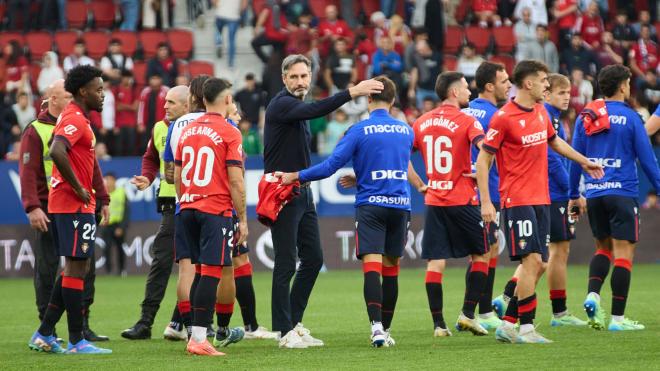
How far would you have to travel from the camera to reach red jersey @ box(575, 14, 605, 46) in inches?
1069

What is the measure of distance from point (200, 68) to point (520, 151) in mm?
17076

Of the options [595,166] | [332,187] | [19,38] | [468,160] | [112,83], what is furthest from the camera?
[19,38]

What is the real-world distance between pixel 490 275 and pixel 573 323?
0.94 metres

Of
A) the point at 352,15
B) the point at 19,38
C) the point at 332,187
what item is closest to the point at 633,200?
the point at 332,187

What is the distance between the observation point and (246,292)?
11.3m

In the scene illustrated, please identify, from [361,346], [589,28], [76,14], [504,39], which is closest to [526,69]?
[361,346]

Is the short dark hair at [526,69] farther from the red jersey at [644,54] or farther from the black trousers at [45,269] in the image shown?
the red jersey at [644,54]

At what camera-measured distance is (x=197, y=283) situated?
1021cm

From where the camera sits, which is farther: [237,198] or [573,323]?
[573,323]

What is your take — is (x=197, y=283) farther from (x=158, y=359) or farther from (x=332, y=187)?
(x=332, y=187)

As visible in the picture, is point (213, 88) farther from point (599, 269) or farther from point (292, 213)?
point (599, 269)

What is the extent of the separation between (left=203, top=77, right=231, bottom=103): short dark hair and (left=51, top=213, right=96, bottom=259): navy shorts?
149 centimetres

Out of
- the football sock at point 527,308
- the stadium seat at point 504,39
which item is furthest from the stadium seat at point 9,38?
the football sock at point 527,308

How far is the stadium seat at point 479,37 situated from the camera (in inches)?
1076
